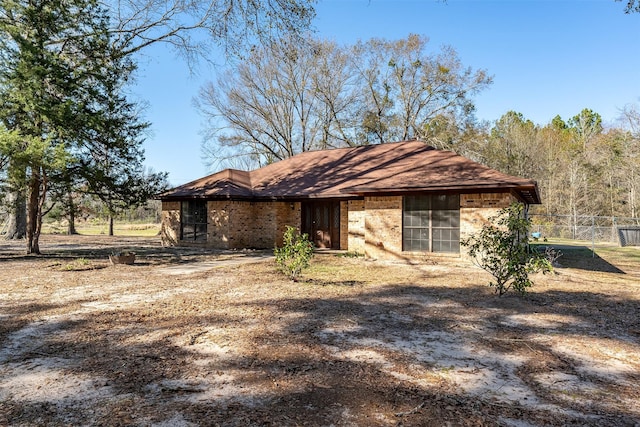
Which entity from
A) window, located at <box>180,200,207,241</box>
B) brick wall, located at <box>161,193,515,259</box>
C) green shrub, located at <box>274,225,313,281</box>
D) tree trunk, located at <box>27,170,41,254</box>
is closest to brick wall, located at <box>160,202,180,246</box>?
brick wall, located at <box>161,193,515,259</box>

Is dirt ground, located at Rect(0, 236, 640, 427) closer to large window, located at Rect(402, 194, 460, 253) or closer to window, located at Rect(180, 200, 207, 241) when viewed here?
large window, located at Rect(402, 194, 460, 253)

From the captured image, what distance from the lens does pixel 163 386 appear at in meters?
3.19

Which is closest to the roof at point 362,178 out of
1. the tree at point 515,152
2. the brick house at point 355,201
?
the brick house at point 355,201

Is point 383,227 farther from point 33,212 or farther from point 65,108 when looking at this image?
point 33,212

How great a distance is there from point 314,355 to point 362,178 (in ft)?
38.6

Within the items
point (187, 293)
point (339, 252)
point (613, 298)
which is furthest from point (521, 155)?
point (187, 293)

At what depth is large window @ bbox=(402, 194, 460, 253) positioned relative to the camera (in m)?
11.6

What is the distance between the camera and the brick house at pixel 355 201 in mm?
11547

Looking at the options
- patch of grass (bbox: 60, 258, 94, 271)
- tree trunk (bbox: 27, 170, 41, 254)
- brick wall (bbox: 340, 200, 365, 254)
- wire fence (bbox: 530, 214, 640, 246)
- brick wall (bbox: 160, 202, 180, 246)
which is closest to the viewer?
patch of grass (bbox: 60, 258, 94, 271)

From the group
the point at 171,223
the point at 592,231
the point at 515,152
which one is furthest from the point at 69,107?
the point at 515,152

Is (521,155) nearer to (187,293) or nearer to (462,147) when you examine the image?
(462,147)

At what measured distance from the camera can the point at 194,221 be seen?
17.1 m

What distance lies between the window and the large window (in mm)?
9358

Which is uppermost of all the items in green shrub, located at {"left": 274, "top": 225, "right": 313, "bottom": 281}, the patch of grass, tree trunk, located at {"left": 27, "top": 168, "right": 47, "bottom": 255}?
tree trunk, located at {"left": 27, "top": 168, "right": 47, "bottom": 255}
